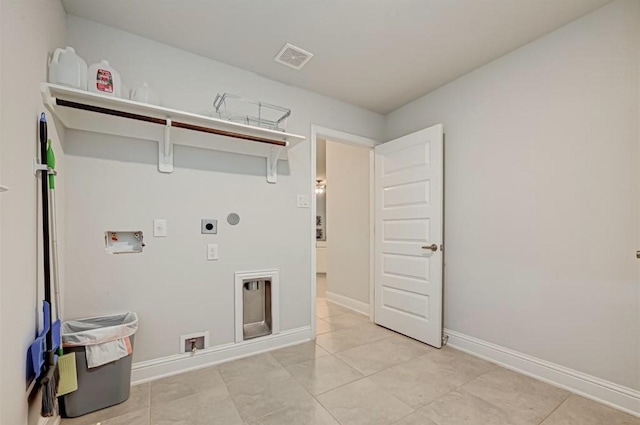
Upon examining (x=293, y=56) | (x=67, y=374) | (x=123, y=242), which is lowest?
(x=67, y=374)

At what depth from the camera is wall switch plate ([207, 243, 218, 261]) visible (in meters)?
2.30

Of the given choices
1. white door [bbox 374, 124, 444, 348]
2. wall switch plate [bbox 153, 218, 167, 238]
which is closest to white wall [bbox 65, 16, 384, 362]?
wall switch plate [bbox 153, 218, 167, 238]

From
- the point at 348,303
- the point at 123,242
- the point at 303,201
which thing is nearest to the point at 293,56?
the point at 303,201

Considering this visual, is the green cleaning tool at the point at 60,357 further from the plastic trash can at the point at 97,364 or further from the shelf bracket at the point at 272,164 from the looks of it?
the shelf bracket at the point at 272,164

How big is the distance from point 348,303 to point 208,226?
7.90 ft

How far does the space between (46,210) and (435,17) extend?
2.56 metres

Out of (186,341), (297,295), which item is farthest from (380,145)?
(186,341)

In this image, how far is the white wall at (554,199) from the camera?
175 centimetres

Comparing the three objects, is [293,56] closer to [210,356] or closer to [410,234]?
[410,234]

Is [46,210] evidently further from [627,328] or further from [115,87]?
[627,328]

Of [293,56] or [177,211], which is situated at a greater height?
[293,56]

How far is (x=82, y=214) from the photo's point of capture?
1861 millimetres

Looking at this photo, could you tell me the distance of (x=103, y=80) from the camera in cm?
177

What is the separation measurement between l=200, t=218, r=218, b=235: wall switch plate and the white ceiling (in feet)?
4.52
